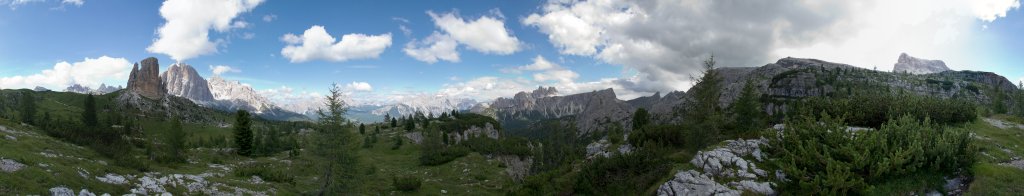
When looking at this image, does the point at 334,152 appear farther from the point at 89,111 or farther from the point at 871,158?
the point at 89,111

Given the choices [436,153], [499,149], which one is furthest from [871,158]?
[499,149]

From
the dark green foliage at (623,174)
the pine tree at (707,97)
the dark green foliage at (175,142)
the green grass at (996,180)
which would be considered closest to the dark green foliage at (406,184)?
the dark green foliage at (175,142)

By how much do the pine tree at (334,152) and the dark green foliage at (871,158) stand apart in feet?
99.1

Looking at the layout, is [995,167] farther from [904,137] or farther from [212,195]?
[212,195]

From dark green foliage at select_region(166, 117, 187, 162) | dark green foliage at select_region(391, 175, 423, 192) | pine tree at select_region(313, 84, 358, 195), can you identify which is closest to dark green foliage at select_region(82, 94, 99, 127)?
dark green foliage at select_region(166, 117, 187, 162)

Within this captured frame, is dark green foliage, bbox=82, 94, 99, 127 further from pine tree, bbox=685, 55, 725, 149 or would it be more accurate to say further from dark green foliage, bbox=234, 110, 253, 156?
pine tree, bbox=685, 55, 725, 149

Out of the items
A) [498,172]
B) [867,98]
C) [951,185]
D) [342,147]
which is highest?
[867,98]

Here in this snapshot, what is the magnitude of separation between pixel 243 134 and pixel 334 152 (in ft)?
159

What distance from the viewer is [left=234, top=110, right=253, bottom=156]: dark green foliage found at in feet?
229

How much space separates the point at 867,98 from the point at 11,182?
62.9m

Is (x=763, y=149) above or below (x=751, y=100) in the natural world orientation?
below

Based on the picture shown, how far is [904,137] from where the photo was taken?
24344 millimetres

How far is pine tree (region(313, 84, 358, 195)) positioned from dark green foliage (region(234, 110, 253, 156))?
151 feet

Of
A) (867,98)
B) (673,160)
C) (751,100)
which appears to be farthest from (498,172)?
(867,98)
